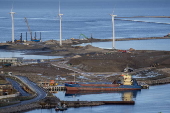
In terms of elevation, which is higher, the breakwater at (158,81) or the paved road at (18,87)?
the breakwater at (158,81)

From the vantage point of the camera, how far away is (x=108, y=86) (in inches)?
2520

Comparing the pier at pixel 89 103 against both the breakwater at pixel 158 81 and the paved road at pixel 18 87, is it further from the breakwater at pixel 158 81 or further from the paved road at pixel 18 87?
the breakwater at pixel 158 81

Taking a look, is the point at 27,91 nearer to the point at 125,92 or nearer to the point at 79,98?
the point at 79,98

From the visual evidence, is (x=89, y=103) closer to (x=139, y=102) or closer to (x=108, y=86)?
(x=139, y=102)

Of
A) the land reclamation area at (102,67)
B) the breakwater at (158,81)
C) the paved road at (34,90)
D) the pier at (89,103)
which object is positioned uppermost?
the land reclamation area at (102,67)

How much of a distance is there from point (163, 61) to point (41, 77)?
1915 cm

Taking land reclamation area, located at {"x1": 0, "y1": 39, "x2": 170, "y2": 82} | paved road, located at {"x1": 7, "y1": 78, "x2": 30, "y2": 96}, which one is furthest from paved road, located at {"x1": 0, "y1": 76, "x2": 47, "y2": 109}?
land reclamation area, located at {"x1": 0, "y1": 39, "x2": 170, "y2": 82}

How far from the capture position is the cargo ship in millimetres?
63266

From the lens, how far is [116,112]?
171ft

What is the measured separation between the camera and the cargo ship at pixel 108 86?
63.3 metres

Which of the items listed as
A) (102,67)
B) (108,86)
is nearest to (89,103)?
(108,86)

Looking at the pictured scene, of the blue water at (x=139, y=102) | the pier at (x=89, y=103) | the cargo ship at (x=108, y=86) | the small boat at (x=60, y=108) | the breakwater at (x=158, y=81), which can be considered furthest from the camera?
the breakwater at (x=158, y=81)

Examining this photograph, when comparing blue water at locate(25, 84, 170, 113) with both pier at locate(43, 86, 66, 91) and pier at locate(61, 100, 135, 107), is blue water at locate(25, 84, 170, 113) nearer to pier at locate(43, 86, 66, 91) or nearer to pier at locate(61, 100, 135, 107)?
pier at locate(61, 100, 135, 107)

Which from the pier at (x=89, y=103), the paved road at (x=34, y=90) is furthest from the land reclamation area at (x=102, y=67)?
the pier at (x=89, y=103)
